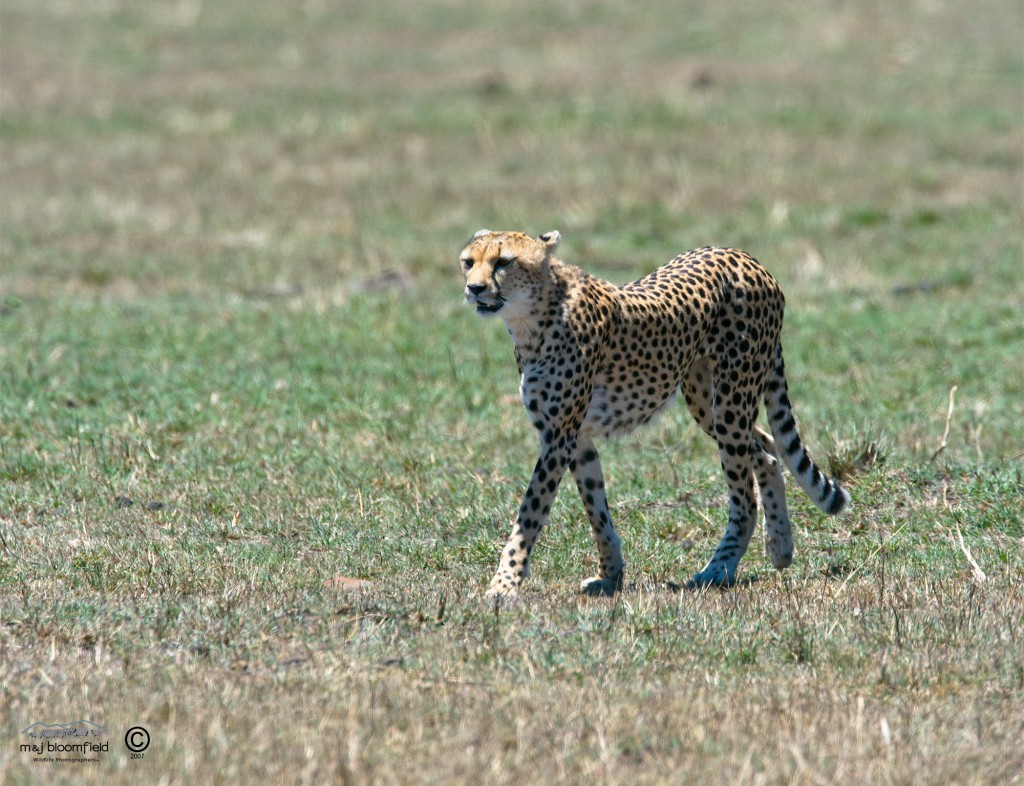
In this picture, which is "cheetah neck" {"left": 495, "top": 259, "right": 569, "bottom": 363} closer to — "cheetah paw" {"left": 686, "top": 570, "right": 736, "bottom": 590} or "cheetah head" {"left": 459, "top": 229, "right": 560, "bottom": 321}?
"cheetah head" {"left": 459, "top": 229, "right": 560, "bottom": 321}

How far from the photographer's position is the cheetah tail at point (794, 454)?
6.72 meters

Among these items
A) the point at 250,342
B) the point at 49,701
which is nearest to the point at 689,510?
the point at 49,701

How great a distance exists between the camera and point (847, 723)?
4449mm

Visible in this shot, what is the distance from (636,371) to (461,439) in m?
2.32

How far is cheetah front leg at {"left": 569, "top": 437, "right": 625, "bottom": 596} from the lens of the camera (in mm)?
6305

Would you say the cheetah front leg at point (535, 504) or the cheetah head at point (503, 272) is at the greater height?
the cheetah head at point (503, 272)

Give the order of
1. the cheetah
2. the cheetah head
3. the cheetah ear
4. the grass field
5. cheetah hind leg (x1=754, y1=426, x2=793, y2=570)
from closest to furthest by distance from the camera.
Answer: the grass field → the cheetah head → the cheetah → the cheetah ear → cheetah hind leg (x1=754, y1=426, x2=793, y2=570)

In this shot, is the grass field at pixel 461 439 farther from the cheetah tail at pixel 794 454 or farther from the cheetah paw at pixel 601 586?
the cheetah tail at pixel 794 454

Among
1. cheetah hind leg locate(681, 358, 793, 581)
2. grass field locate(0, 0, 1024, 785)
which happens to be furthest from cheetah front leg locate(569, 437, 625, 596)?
cheetah hind leg locate(681, 358, 793, 581)

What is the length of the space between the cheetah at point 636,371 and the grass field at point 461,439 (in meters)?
0.27

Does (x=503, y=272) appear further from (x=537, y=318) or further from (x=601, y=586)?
(x=601, y=586)

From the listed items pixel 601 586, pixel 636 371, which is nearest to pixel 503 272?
pixel 636 371

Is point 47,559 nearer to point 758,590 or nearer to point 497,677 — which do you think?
point 497,677

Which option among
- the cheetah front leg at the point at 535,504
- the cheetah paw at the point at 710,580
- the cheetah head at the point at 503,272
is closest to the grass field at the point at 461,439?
the cheetah paw at the point at 710,580
